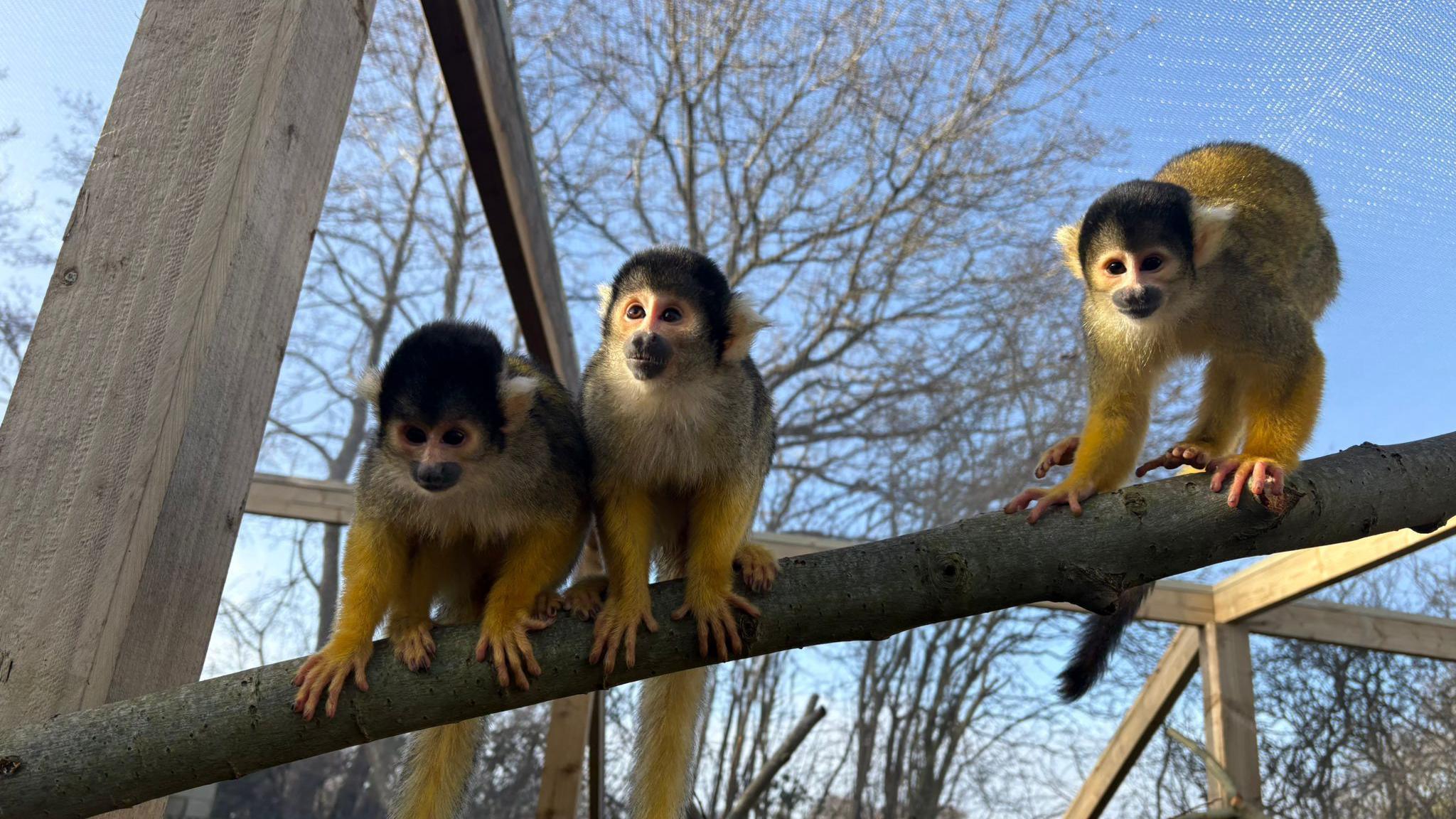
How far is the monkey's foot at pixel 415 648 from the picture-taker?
1.81 meters

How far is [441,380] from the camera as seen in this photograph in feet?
7.43

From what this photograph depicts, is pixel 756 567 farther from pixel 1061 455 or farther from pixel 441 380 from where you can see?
pixel 1061 455

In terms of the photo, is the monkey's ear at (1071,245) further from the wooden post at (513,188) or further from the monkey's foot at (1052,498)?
the wooden post at (513,188)

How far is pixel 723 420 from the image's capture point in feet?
7.98

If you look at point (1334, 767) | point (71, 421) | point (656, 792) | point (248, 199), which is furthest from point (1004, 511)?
point (1334, 767)

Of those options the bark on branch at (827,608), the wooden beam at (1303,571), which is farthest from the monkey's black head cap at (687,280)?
the wooden beam at (1303,571)

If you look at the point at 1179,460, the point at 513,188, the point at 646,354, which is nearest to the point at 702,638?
the point at 646,354

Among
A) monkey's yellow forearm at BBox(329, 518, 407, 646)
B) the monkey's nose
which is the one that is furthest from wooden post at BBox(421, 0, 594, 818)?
monkey's yellow forearm at BBox(329, 518, 407, 646)

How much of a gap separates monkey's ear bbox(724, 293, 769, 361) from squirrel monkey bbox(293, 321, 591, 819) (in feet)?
1.55

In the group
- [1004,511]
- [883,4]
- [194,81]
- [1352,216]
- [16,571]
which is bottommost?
[16,571]

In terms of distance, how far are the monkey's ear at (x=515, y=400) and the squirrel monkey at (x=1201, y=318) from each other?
1.29m

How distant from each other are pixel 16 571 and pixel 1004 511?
5.72 ft

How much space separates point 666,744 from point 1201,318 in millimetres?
1788

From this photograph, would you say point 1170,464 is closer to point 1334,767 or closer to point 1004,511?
point 1004,511
